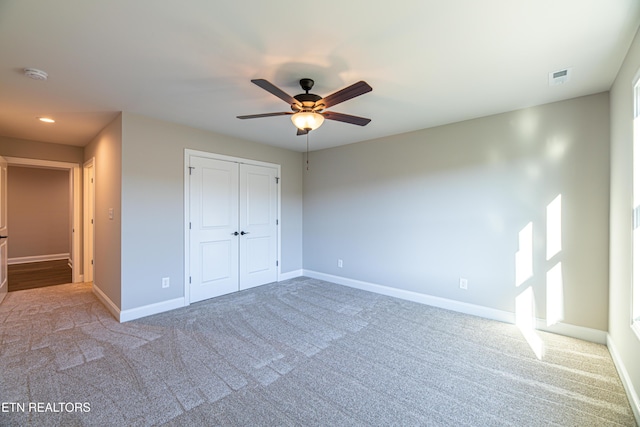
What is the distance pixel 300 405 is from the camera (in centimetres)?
182

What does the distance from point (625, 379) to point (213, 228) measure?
14.5ft

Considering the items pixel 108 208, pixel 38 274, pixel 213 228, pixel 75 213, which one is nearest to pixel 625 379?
pixel 213 228

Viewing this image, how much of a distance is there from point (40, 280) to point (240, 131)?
15.2 ft

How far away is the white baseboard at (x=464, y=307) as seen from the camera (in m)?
2.72

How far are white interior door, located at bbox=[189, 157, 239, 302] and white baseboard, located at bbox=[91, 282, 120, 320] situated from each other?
815 mm

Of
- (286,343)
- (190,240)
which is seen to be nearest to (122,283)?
(190,240)

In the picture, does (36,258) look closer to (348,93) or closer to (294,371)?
(294,371)

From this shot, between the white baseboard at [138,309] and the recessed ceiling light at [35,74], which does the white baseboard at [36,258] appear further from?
the recessed ceiling light at [35,74]

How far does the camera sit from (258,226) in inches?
183

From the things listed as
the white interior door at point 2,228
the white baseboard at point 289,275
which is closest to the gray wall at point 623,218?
the white baseboard at point 289,275

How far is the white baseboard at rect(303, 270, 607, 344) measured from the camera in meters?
2.72

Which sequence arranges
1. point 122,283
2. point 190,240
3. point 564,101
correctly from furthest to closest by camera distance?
point 190,240, point 122,283, point 564,101

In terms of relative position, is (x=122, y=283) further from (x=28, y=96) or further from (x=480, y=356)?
(x=480, y=356)

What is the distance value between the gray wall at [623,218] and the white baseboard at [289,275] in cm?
413
